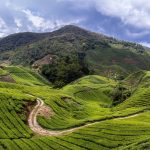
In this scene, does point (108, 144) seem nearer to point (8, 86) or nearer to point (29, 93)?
point (29, 93)

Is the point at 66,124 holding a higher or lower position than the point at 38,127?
higher

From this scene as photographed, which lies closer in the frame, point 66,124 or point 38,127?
point 38,127

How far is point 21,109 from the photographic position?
102 m

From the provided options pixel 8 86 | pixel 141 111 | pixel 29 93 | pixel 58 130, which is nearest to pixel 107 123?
pixel 58 130

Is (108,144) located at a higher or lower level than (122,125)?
lower

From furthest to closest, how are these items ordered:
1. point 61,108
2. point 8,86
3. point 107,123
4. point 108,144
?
point 8,86 → point 61,108 → point 107,123 → point 108,144

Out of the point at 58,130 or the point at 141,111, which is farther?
the point at 141,111

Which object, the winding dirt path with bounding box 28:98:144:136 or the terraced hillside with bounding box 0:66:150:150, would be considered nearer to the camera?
the terraced hillside with bounding box 0:66:150:150

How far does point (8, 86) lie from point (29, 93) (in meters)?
10.3

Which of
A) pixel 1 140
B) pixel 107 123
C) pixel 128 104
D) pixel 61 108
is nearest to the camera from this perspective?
pixel 1 140

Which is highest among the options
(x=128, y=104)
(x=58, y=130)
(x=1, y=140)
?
(x=128, y=104)

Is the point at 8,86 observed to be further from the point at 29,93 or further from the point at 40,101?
the point at 40,101

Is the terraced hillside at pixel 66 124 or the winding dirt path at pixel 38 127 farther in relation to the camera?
the winding dirt path at pixel 38 127

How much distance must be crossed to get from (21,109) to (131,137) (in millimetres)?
35528
